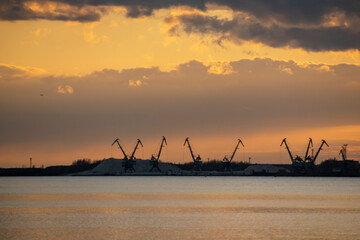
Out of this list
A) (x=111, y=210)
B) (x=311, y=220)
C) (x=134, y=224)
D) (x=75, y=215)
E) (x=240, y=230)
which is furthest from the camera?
(x=111, y=210)

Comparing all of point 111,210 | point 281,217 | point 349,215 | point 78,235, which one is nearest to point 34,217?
point 111,210

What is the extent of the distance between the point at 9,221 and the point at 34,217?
18.3ft

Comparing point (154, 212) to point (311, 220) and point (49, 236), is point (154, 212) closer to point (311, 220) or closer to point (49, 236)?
point (311, 220)

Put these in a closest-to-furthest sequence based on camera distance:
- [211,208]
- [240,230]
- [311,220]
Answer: [240,230]
[311,220]
[211,208]

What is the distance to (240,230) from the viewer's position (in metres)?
65.5

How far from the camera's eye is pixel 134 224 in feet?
233

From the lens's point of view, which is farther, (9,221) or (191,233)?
(9,221)

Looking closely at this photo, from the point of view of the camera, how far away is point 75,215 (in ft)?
271

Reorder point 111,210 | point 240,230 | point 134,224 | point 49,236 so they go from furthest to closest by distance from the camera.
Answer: point 111,210, point 134,224, point 240,230, point 49,236

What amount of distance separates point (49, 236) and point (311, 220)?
114ft

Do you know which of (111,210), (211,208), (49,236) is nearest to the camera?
(49,236)

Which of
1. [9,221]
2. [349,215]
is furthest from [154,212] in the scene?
[349,215]

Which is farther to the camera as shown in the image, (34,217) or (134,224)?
(34,217)

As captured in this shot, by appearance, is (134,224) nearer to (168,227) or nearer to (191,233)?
(168,227)
